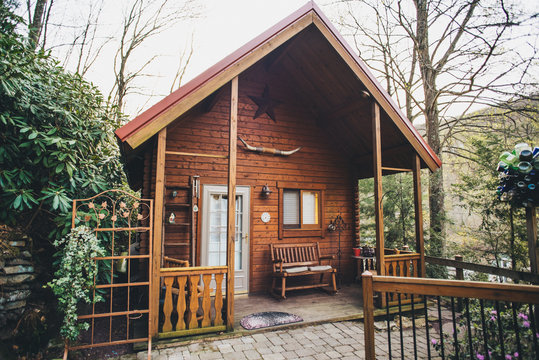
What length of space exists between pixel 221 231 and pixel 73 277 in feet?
9.13

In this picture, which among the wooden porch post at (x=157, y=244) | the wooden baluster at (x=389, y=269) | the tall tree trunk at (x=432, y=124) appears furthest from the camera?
the tall tree trunk at (x=432, y=124)

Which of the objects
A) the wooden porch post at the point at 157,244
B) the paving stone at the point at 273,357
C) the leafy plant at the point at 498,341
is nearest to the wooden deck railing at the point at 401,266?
the leafy plant at the point at 498,341

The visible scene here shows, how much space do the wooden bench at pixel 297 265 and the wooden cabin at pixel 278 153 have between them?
24cm

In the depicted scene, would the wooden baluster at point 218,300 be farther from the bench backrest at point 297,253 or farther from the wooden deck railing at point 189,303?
the bench backrest at point 297,253

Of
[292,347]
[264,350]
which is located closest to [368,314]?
[292,347]

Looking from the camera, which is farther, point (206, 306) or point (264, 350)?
point (206, 306)

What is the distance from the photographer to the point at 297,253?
6.16 meters

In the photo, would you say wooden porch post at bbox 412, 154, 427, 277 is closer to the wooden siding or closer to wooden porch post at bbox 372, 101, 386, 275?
wooden porch post at bbox 372, 101, 386, 275

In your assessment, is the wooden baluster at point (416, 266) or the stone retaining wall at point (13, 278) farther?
the wooden baluster at point (416, 266)

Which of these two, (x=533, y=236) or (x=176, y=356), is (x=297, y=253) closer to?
(x=176, y=356)

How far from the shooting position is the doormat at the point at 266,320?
4145 mm

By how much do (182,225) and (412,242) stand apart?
643 cm

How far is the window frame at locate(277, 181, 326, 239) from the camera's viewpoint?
248 inches

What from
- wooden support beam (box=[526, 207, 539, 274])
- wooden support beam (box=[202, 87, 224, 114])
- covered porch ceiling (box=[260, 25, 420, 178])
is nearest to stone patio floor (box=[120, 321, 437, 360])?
wooden support beam (box=[526, 207, 539, 274])
